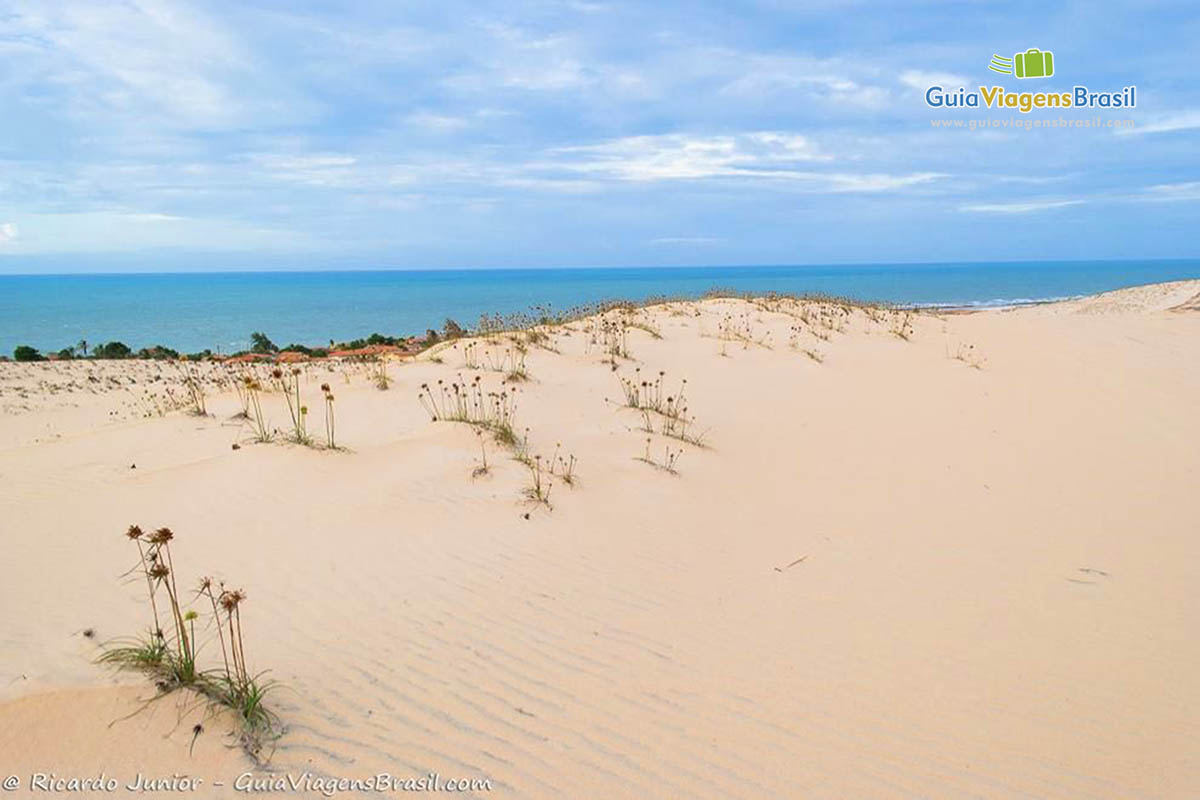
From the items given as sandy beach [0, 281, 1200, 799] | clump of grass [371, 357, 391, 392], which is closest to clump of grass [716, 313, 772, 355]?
sandy beach [0, 281, 1200, 799]

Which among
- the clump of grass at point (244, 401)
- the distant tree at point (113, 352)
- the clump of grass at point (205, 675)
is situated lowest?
the clump of grass at point (205, 675)

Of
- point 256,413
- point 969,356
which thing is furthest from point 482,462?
point 969,356

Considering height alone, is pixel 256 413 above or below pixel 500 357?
below

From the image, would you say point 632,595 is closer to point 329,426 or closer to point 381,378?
point 329,426

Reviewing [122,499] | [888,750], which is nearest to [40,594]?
[122,499]

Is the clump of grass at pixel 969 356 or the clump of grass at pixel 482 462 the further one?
the clump of grass at pixel 969 356

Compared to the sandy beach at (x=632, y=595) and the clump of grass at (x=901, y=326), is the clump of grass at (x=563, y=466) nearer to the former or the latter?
the sandy beach at (x=632, y=595)

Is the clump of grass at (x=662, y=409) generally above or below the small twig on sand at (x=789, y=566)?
above

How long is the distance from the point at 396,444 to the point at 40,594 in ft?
10.2

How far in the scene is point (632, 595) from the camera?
13.9ft

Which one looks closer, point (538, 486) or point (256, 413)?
point (538, 486)

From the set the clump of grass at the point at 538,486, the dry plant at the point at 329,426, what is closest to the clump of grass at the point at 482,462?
the clump of grass at the point at 538,486

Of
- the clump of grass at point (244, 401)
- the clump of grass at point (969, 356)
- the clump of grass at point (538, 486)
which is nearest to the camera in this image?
the clump of grass at point (538, 486)

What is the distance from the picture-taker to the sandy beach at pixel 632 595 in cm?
283
